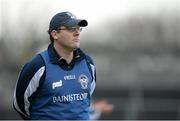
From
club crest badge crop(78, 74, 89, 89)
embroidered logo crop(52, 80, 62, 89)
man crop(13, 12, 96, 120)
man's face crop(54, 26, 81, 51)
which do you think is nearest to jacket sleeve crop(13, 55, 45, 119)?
man crop(13, 12, 96, 120)

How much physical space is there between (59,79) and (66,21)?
573 millimetres

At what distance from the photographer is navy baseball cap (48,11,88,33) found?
716cm

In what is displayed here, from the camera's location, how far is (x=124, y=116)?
17312 mm

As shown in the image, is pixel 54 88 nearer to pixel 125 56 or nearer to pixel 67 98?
pixel 67 98

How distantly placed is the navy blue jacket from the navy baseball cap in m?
0.23

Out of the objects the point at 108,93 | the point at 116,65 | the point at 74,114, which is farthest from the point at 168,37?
the point at 74,114

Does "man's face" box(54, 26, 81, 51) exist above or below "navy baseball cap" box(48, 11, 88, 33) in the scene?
below

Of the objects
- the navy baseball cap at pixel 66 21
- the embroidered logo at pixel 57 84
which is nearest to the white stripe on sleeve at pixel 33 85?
the embroidered logo at pixel 57 84

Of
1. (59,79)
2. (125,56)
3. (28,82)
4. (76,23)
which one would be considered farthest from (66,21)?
(125,56)

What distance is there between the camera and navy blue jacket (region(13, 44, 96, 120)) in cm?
700

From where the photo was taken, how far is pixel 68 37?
23.5ft

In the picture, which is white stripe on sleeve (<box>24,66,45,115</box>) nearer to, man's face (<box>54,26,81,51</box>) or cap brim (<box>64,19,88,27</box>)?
man's face (<box>54,26,81,51</box>)

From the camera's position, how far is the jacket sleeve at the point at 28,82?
702 centimetres

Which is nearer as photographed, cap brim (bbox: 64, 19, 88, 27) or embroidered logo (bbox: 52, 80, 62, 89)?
embroidered logo (bbox: 52, 80, 62, 89)
